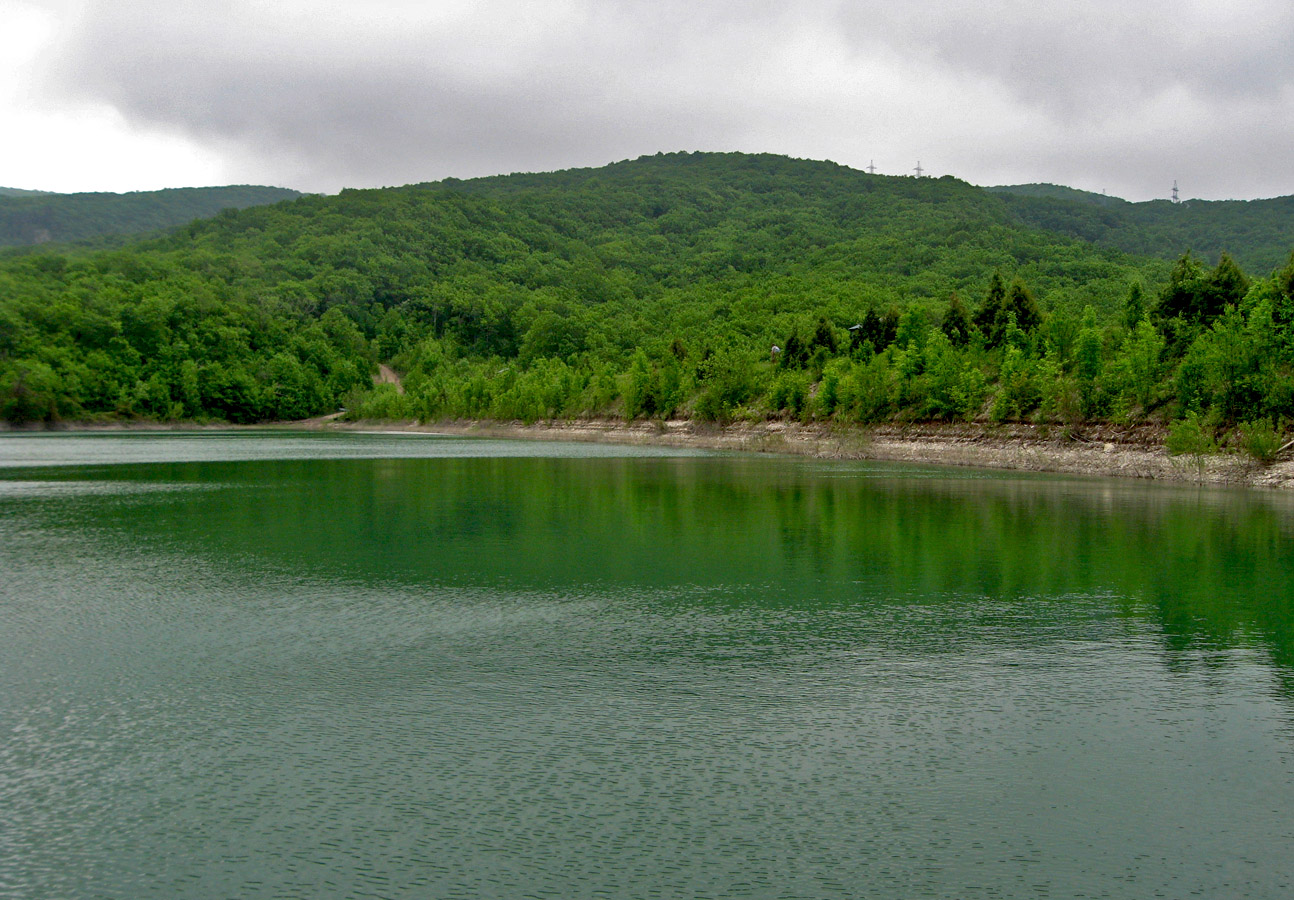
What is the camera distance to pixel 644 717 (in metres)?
11.9

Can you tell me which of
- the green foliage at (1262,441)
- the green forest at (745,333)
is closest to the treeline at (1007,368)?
the green forest at (745,333)

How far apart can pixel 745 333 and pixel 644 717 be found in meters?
123

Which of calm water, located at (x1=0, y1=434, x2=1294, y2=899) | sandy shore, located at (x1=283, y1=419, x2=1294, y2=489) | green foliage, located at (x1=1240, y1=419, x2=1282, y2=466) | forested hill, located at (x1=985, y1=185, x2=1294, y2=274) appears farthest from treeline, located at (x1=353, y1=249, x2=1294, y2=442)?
forested hill, located at (x1=985, y1=185, x2=1294, y2=274)

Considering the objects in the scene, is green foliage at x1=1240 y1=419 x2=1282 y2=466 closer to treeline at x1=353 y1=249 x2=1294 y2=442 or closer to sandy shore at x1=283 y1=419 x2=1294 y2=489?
sandy shore at x1=283 y1=419 x2=1294 y2=489

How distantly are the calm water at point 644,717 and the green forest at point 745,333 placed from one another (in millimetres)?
29187

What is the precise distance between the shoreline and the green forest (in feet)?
3.82

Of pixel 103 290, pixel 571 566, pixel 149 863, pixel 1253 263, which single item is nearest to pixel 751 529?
pixel 571 566

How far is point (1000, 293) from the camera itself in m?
75.9

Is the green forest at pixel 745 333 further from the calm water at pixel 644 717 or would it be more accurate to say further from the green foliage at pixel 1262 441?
the calm water at pixel 644 717

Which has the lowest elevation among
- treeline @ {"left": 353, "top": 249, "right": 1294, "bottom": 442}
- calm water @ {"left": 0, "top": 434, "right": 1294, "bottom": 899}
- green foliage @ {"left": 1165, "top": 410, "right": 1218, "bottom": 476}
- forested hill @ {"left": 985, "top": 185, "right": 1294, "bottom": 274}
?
calm water @ {"left": 0, "top": 434, "right": 1294, "bottom": 899}

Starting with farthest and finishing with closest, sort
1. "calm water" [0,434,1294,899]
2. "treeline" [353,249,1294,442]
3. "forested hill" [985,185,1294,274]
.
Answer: "forested hill" [985,185,1294,274]
"treeline" [353,249,1294,442]
"calm water" [0,434,1294,899]

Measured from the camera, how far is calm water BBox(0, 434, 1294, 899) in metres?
8.52

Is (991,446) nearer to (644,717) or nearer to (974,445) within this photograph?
(974,445)

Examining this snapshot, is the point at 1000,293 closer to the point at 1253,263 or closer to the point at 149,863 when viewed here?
the point at 149,863
